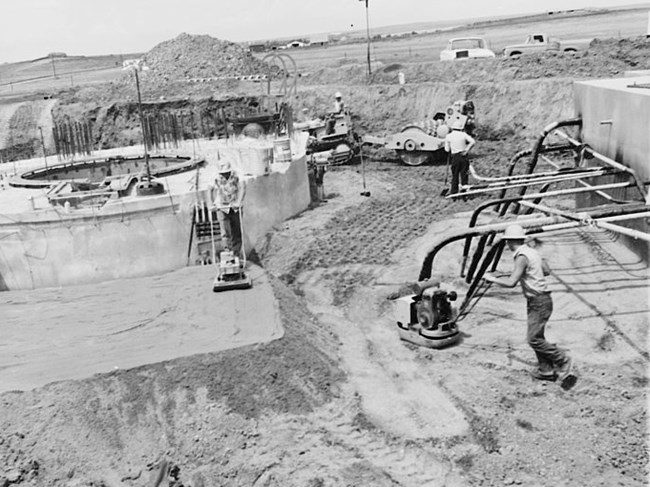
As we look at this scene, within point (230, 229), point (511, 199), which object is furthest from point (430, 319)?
point (230, 229)

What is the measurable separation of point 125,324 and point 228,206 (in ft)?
11.5

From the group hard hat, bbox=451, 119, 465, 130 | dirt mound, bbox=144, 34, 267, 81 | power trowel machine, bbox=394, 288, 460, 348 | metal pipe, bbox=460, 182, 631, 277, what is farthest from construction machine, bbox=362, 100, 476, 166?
dirt mound, bbox=144, 34, 267, 81

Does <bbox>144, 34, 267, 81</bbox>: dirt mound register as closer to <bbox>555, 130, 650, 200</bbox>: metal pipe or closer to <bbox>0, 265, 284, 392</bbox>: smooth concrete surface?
<bbox>555, 130, 650, 200</bbox>: metal pipe

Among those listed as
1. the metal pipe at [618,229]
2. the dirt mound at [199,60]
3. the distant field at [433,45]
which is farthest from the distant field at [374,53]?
the metal pipe at [618,229]

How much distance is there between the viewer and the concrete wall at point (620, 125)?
1196 cm

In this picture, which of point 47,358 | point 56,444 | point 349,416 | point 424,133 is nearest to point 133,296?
point 47,358

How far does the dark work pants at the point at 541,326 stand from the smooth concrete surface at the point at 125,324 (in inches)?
127

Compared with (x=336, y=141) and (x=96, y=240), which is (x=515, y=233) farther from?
(x=336, y=141)

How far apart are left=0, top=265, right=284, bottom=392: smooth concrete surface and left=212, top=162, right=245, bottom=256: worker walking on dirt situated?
1.02 metres

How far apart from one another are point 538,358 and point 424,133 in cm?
1408

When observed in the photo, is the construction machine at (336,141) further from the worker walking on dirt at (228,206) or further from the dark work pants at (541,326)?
the dark work pants at (541,326)

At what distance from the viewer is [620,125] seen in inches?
509

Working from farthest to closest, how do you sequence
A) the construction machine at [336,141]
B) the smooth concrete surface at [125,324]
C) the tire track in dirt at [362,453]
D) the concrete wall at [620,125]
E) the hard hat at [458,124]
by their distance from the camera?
the construction machine at [336,141] → the hard hat at [458,124] → the concrete wall at [620,125] → the smooth concrete surface at [125,324] → the tire track in dirt at [362,453]

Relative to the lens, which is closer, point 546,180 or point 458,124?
point 546,180
